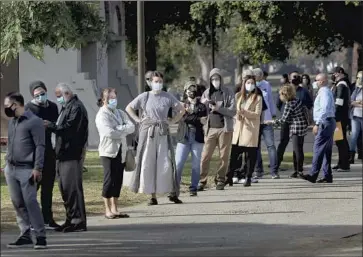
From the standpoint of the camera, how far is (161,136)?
41.7ft

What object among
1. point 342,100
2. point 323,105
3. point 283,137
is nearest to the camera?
point 323,105

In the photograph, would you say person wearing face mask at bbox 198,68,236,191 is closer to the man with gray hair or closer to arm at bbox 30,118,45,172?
the man with gray hair

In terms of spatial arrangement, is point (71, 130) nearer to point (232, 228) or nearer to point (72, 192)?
point (72, 192)

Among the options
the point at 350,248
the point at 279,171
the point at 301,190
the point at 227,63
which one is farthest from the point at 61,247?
the point at 227,63

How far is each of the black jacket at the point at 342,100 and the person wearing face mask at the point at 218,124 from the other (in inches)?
111

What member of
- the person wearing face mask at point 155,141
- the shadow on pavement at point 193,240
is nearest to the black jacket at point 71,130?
the shadow on pavement at point 193,240

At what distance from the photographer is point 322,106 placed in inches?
578

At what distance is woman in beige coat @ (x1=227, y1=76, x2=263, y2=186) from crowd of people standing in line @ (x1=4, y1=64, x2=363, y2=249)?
0.05ft

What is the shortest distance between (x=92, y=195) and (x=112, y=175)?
2097 millimetres

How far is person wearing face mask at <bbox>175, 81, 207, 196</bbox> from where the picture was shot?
1384 cm

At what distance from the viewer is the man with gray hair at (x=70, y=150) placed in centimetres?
1044

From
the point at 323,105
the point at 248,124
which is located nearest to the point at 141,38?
the point at 248,124

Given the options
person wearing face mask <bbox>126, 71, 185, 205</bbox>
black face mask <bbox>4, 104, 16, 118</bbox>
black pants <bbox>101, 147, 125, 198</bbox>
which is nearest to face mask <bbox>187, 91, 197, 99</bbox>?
person wearing face mask <bbox>126, 71, 185, 205</bbox>

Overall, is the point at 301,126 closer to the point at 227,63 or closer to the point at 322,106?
the point at 322,106
